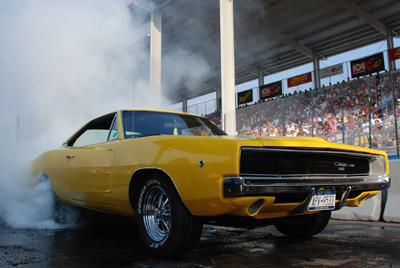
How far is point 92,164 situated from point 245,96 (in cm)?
2287

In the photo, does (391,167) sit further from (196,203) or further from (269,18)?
(269,18)

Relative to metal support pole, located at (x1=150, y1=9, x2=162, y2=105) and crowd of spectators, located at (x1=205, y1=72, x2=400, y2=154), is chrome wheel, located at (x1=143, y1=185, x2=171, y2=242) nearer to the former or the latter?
crowd of spectators, located at (x1=205, y1=72, x2=400, y2=154)

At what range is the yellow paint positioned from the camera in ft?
8.31

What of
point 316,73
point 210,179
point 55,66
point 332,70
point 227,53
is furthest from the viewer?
point 316,73

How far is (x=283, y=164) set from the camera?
9.00ft

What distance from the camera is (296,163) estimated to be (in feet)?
9.20

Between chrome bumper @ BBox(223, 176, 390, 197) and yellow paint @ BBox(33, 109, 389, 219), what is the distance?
0.05m

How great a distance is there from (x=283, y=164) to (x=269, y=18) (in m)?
14.4

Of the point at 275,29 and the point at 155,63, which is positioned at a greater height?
the point at 275,29

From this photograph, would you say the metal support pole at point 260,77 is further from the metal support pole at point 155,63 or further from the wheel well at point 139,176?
the wheel well at point 139,176

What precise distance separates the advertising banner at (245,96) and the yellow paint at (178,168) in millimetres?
22106

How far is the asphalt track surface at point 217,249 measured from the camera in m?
2.75

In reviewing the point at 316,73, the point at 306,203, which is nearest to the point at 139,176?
the point at 306,203

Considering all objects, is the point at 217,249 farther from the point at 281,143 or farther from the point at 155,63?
the point at 155,63
